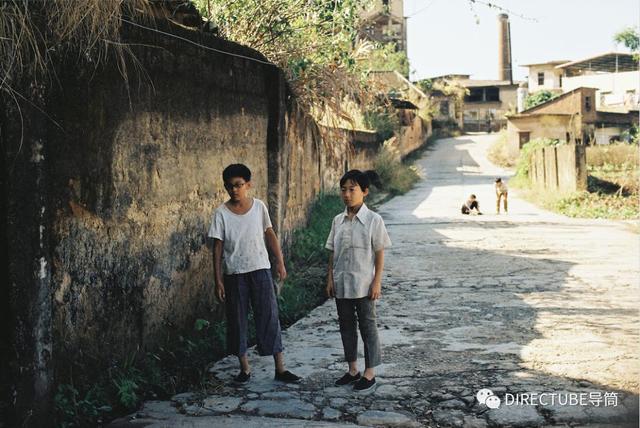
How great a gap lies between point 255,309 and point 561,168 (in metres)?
17.6

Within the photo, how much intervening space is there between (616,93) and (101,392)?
2154 inches

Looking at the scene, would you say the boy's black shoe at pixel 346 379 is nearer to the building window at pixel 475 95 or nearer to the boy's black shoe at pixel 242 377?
the boy's black shoe at pixel 242 377

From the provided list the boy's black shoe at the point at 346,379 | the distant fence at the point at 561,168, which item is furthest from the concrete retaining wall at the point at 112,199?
the distant fence at the point at 561,168

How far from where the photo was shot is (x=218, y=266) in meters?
4.77

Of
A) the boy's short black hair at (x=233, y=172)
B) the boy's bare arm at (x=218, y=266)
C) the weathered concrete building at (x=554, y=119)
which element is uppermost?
the weathered concrete building at (x=554, y=119)

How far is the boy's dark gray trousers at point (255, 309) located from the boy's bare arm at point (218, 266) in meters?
0.10

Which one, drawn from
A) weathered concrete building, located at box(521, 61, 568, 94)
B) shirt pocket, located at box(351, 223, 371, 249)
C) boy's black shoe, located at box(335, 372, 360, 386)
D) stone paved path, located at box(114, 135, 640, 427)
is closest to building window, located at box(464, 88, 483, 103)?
weathered concrete building, located at box(521, 61, 568, 94)

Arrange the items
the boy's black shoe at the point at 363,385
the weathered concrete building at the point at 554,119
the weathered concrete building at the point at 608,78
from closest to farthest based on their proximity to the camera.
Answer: the boy's black shoe at the point at 363,385, the weathered concrete building at the point at 554,119, the weathered concrete building at the point at 608,78

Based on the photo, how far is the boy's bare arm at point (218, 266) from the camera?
477 centimetres

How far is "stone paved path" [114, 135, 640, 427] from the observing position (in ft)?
13.6

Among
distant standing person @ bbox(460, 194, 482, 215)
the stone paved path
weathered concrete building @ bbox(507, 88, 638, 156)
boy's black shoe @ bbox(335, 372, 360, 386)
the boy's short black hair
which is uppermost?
weathered concrete building @ bbox(507, 88, 638, 156)

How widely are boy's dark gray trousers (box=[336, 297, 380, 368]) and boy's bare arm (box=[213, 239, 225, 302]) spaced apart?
2.46ft

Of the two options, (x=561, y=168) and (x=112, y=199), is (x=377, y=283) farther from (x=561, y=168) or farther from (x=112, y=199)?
(x=561, y=168)

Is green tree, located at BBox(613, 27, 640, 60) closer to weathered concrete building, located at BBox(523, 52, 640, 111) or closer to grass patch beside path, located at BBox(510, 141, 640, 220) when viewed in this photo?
weathered concrete building, located at BBox(523, 52, 640, 111)
